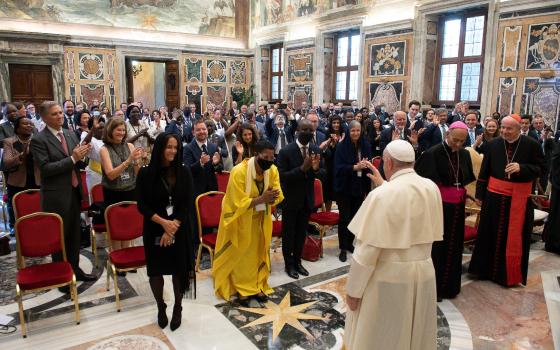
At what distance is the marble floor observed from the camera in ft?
12.0

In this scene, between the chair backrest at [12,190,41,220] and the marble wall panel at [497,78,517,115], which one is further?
the marble wall panel at [497,78,517,115]

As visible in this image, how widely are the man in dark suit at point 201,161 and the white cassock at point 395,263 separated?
11.2 feet

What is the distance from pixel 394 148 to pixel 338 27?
13.2 m

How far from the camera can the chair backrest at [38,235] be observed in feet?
12.8

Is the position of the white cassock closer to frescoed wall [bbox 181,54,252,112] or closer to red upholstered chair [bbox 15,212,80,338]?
red upholstered chair [bbox 15,212,80,338]

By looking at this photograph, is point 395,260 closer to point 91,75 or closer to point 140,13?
point 91,75

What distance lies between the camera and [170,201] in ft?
12.3

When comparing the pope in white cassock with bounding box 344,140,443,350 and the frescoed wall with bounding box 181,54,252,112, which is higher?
the frescoed wall with bounding box 181,54,252,112

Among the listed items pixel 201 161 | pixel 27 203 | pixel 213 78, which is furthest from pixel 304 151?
pixel 213 78

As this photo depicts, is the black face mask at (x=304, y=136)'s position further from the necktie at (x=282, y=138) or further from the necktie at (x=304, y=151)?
the necktie at (x=282, y=138)

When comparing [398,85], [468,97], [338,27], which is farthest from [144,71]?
[468,97]

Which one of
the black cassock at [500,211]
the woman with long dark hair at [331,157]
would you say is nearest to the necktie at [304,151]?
the woman with long dark hair at [331,157]

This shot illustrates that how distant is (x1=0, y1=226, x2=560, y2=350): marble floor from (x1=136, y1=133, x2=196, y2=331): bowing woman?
357 mm

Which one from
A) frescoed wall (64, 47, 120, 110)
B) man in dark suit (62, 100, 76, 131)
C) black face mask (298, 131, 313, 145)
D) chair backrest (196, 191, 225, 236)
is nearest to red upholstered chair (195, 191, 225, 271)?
chair backrest (196, 191, 225, 236)
